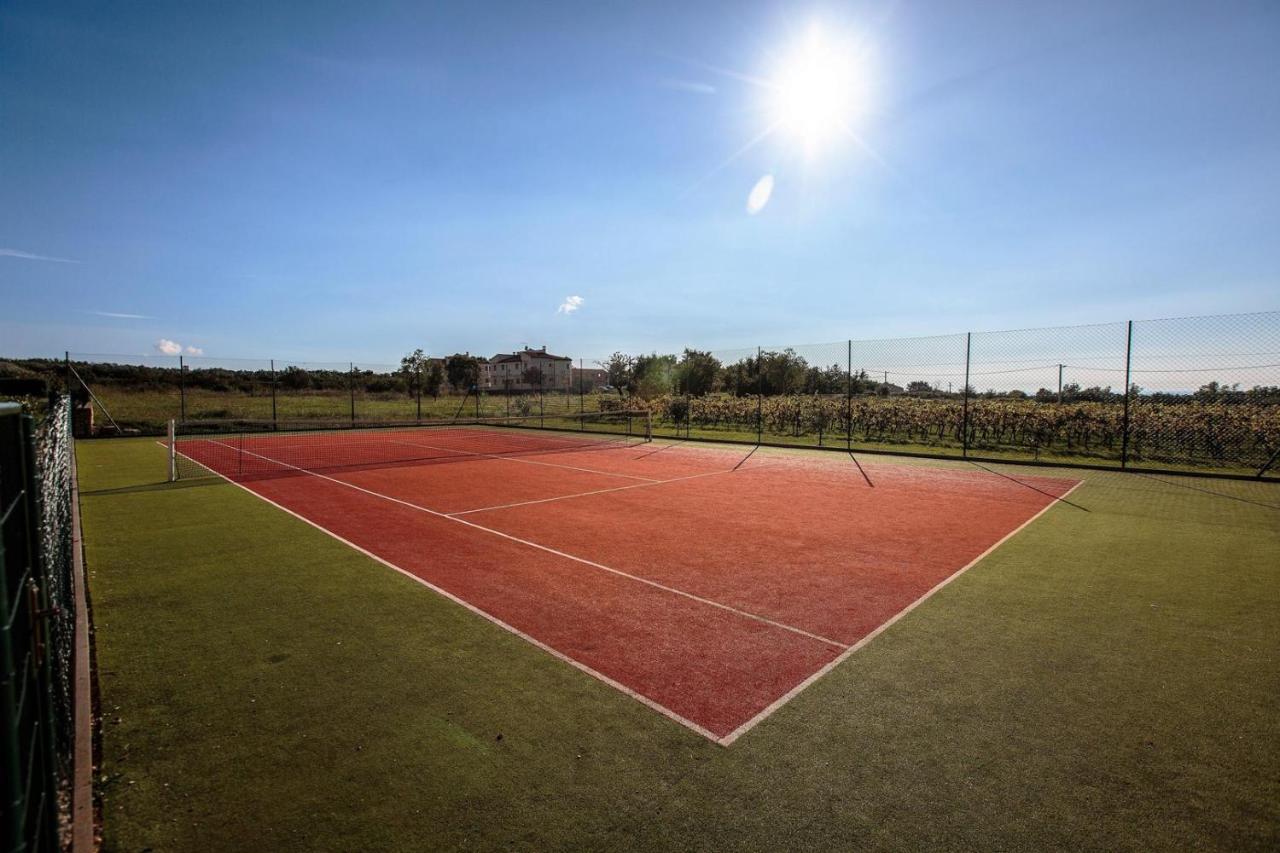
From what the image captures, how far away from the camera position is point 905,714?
12.5ft

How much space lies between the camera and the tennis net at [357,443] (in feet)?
50.3

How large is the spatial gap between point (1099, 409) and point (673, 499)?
1766 centimetres

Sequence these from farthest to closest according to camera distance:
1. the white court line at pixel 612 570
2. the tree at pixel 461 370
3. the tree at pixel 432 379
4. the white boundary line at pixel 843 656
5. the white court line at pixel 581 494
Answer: the tree at pixel 461 370 < the tree at pixel 432 379 < the white court line at pixel 581 494 < the white court line at pixel 612 570 < the white boundary line at pixel 843 656

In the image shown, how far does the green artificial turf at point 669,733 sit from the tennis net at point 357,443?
32.0 feet

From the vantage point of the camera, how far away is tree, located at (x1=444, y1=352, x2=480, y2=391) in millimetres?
68812

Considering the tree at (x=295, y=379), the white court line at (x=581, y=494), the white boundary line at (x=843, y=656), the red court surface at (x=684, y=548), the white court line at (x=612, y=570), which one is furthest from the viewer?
the tree at (x=295, y=379)

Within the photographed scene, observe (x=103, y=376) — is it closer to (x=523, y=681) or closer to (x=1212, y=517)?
(x=523, y=681)

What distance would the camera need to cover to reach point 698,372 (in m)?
57.4

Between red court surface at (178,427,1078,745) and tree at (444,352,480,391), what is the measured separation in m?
54.5

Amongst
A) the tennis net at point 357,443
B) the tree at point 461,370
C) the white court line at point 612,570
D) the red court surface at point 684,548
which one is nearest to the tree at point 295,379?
the tennis net at point 357,443

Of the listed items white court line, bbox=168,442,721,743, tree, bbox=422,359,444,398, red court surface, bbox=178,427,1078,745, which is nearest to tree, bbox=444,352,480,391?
tree, bbox=422,359,444,398

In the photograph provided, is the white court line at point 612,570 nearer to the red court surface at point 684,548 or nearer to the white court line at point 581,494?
the red court surface at point 684,548

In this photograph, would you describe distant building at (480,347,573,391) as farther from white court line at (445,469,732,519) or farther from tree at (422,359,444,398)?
white court line at (445,469,732,519)

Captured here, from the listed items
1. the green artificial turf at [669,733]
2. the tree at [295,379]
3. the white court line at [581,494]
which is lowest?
the green artificial turf at [669,733]
